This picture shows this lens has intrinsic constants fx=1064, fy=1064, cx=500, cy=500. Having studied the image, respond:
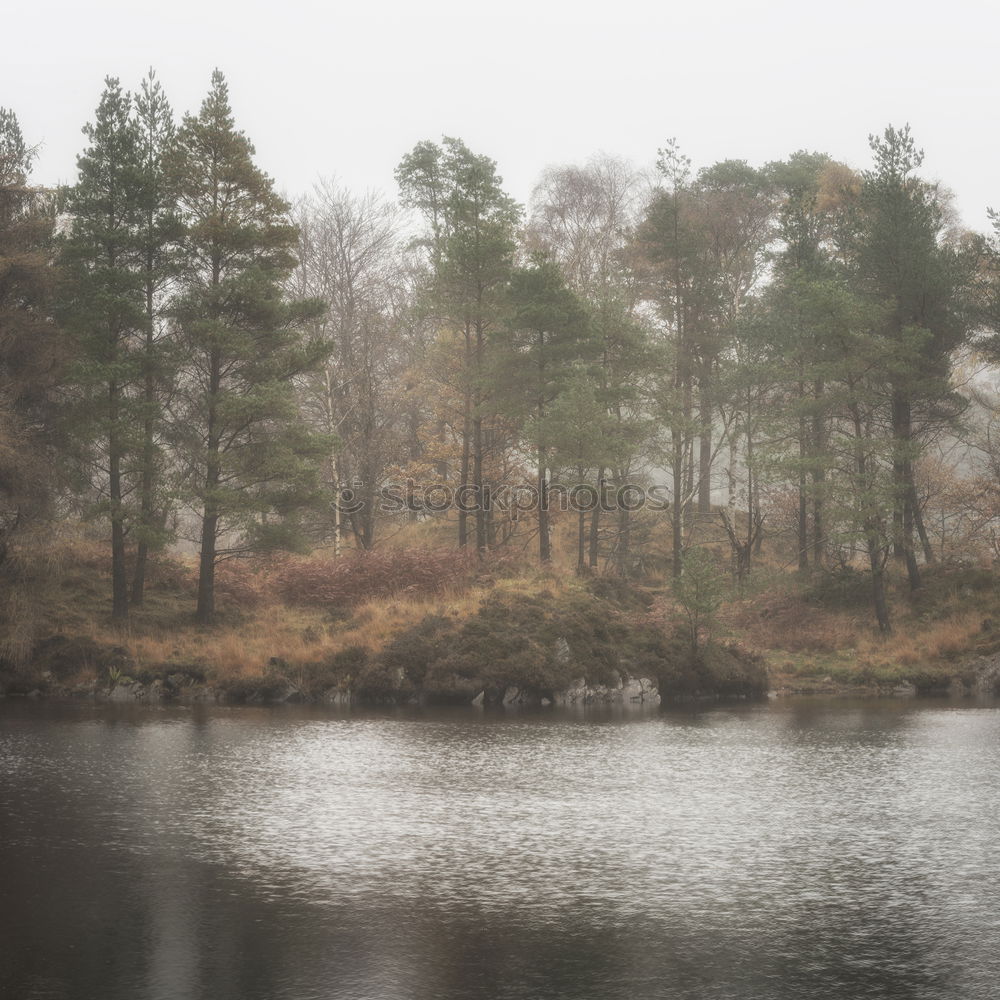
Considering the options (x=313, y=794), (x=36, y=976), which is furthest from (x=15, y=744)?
(x=36, y=976)

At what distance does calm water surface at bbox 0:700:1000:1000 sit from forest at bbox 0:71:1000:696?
35.0ft

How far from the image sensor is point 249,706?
25.5m

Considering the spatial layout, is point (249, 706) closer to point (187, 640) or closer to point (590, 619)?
point (187, 640)

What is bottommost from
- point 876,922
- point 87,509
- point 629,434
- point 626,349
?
point 876,922

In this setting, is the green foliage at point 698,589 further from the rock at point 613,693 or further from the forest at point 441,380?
the rock at point 613,693

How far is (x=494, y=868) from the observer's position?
1084 centimetres

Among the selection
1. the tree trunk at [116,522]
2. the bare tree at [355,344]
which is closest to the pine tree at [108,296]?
the tree trunk at [116,522]

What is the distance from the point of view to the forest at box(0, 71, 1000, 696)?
28.1 meters

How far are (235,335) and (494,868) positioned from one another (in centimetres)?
2097

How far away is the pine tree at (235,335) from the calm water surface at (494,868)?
10.5 metres

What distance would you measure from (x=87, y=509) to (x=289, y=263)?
8.90m

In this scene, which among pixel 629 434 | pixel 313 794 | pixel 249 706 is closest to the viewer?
pixel 313 794

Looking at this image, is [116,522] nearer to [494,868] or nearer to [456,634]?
[456,634]

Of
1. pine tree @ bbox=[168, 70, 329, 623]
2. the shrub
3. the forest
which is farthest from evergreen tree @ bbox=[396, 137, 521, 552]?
pine tree @ bbox=[168, 70, 329, 623]
